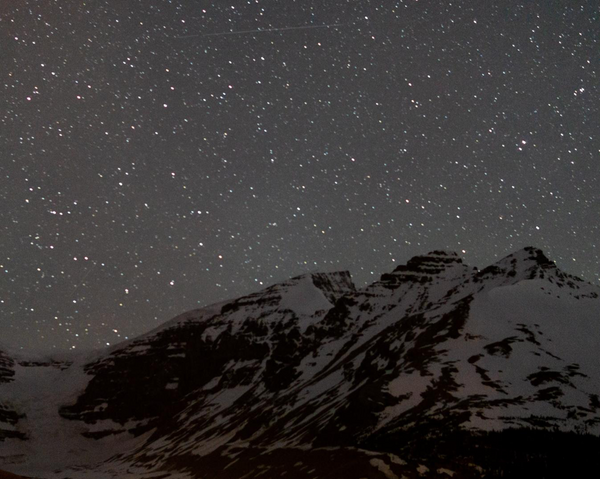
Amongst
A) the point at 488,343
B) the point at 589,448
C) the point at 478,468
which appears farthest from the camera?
the point at 488,343

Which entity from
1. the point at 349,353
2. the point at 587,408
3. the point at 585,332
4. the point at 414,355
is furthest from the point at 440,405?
the point at 349,353

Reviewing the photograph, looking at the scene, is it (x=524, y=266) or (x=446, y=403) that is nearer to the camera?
(x=446, y=403)

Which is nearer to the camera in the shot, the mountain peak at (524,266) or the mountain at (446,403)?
the mountain at (446,403)

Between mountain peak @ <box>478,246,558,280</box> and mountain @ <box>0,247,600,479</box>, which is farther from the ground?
mountain peak @ <box>478,246,558,280</box>

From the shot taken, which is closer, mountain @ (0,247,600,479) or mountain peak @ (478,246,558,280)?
mountain @ (0,247,600,479)

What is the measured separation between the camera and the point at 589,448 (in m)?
88.7

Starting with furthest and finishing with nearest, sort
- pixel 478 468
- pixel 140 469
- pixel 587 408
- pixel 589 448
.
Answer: pixel 140 469
pixel 587 408
pixel 589 448
pixel 478 468

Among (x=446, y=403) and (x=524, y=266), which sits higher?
(x=524, y=266)

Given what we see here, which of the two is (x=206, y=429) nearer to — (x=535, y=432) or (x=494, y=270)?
(x=494, y=270)

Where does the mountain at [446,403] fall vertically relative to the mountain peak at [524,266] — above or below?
below

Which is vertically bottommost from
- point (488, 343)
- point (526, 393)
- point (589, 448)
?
point (589, 448)

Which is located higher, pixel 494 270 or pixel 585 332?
pixel 494 270

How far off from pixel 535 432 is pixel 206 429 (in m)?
121

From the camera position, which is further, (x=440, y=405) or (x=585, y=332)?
(x=585, y=332)
